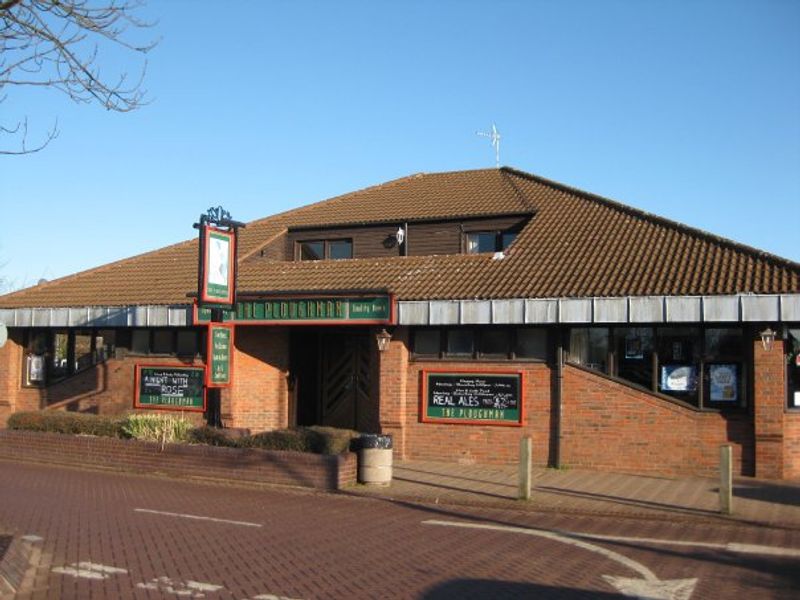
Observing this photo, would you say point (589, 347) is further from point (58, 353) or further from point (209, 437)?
point (58, 353)

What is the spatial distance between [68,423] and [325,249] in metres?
7.78

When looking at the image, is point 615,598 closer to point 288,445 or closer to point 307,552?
point 307,552

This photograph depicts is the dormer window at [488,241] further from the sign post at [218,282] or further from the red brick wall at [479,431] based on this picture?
the sign post at [218,282]

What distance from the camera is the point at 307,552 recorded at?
9.58 meters

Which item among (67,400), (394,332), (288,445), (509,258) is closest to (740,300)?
(509,258)

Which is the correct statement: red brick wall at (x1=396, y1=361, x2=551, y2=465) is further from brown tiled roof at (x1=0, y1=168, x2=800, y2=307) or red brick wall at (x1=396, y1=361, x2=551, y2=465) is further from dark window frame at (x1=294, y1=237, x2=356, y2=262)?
dark window frame at (x1=294, y1=237, x2=356, y2=262)

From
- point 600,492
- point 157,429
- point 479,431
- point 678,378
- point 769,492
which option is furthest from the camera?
point 479,431

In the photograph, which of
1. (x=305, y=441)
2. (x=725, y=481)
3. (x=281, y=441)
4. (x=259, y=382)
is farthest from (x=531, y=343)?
(x=259, y=382)

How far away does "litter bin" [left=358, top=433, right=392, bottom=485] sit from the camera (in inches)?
576

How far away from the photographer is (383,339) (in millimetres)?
18141

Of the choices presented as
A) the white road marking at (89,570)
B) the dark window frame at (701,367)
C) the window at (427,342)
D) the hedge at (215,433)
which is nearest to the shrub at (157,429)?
the hedge at (215,433)

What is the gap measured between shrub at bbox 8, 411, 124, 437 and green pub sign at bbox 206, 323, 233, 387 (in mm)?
2101

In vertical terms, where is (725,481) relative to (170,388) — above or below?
below

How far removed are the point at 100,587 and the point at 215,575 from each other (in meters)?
1.07
